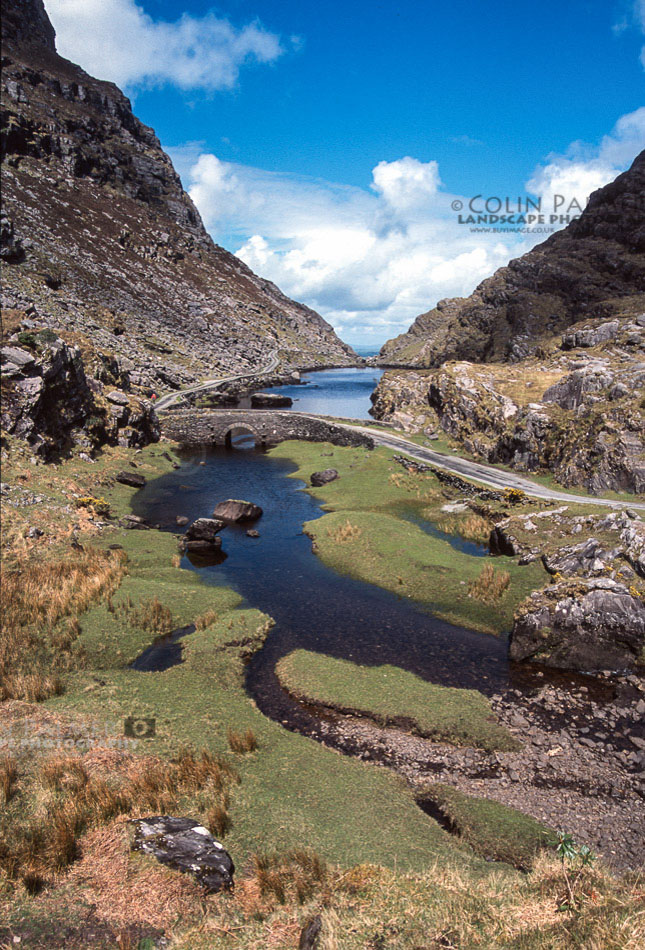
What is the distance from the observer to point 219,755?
19906 millimetres

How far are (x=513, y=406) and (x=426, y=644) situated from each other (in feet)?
173

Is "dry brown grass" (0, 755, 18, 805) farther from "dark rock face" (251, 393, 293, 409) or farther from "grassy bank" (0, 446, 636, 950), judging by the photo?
"dark rock face" (251, 393, 293, 409)

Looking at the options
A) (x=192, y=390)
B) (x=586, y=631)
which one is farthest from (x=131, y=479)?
(x=192, y=390)

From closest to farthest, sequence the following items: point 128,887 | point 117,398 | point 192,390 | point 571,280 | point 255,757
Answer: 1. point 128,887
2. point 255,757
3. point 117,398
4. point 571,280
5. point 192,390

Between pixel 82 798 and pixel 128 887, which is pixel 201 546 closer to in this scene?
pixel 82 798

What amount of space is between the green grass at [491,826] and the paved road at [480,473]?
122 ft

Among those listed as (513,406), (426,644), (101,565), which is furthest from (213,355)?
(426,644)

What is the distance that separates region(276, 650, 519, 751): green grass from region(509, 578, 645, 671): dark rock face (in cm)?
615

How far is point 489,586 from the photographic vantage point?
35.8 meters

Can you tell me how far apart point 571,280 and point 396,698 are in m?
148

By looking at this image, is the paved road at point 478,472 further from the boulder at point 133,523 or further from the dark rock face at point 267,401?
the boulder at point 133,523

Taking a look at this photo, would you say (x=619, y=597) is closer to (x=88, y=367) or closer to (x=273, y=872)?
(x=273, y=872)

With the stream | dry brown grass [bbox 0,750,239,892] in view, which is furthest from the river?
dry brown grass [bbox 0,750,239,892]

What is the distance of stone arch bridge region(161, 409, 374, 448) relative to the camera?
93750 mm
